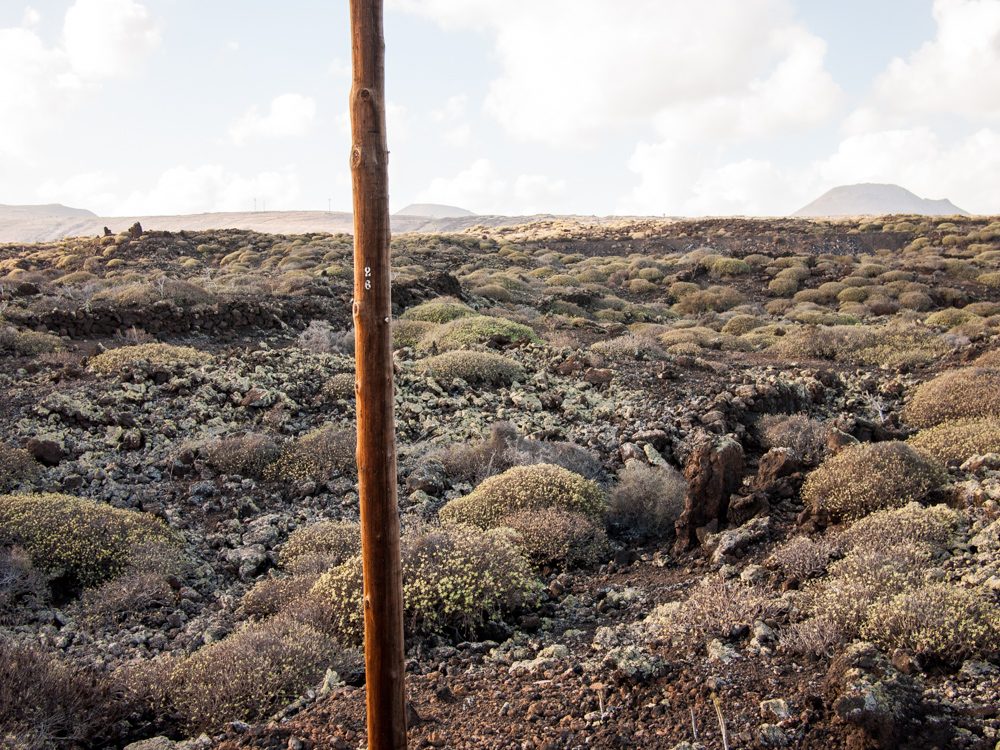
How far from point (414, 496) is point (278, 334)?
7584 mm

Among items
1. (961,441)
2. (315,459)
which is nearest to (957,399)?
(961,441)

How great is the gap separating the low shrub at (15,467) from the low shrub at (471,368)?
18.3 feet

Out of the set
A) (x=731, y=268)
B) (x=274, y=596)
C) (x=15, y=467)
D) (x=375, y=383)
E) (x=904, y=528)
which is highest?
(x=375, y=383)

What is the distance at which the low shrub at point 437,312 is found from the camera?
16.7 m

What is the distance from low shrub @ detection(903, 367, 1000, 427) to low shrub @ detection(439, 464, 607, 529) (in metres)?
5.05

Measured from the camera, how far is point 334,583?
5.63 meters

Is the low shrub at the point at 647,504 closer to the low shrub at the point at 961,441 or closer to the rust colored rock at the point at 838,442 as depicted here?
the rust colored rock at the point at 838,442

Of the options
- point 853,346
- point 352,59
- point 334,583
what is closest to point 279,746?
point 334,583

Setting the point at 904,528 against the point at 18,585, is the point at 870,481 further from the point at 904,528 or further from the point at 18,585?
the point at 18,585

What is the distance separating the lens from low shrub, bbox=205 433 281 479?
8.60 m

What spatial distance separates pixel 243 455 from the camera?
867cm

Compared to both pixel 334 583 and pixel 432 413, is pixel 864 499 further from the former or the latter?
pixel 432 413

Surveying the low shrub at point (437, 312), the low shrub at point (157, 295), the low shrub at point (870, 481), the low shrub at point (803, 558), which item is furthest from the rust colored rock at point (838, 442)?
the low shrub at point (157, 295)

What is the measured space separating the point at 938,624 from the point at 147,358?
10.3 metres
